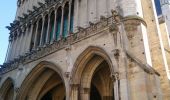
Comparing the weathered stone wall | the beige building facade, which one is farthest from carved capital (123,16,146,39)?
the weathered stone wall

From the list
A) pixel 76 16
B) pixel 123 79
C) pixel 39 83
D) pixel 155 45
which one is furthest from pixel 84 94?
pixel 76 16

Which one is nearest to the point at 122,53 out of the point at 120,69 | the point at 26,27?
the point at 120,69

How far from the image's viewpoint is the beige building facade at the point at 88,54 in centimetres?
986

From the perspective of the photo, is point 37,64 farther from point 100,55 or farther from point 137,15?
point 137,15

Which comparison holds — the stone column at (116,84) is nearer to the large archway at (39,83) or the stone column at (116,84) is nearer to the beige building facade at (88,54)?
the beige building facade at (88,54)

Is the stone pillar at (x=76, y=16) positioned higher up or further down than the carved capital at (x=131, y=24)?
higher up

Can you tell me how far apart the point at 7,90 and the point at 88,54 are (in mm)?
8104

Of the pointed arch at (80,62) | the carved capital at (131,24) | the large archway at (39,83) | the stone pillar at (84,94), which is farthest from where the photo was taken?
the large archway at (39,83)

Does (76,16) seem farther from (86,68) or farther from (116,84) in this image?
(116,84)

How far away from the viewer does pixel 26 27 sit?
18109 mm

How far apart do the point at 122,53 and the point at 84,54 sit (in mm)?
2309

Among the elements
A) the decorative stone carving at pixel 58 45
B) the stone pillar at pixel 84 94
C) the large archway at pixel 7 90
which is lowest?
the stone pillar at pixel 84 94

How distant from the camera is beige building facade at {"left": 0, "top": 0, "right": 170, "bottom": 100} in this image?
9.86m

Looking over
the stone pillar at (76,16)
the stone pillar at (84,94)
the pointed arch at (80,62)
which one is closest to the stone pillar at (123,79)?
the pointed arch at (80,62)
